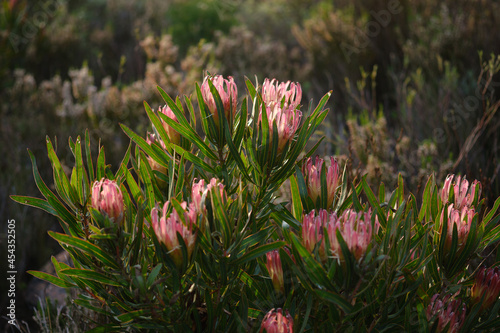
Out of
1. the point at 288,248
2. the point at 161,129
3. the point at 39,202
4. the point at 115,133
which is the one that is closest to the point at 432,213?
the point at 288,248

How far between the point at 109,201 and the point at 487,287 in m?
0.86

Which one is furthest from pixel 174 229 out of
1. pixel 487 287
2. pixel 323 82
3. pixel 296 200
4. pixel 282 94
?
pixel 323 82

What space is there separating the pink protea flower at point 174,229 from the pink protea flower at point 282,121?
10.0 inches

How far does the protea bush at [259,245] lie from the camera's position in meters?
0.89

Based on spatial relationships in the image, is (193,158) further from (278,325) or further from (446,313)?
(446,313)

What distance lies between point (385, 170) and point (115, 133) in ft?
7.31

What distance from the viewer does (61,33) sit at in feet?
17.7

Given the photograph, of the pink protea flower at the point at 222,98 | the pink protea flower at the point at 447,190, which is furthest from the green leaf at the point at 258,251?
the pink protea flower at the point at 447,190

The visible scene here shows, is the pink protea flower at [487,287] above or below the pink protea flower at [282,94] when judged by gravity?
below

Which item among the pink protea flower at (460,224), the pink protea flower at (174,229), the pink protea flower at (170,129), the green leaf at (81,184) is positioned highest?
the pink protea flower at (170,129)

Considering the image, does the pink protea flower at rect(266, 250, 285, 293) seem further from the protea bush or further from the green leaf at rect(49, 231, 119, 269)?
the green leaf at rect(49, 231, 119, 269)

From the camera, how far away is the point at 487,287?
1006 mm

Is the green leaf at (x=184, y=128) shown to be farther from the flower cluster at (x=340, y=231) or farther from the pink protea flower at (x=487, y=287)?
the pink protea flower at (x=487, y=287)

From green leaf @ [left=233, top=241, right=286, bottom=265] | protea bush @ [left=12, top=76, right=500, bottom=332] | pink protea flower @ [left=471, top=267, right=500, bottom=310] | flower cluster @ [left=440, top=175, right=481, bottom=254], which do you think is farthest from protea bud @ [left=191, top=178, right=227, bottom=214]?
pink protea flower @ [left=471, top=267, right=500, bottom=310]
